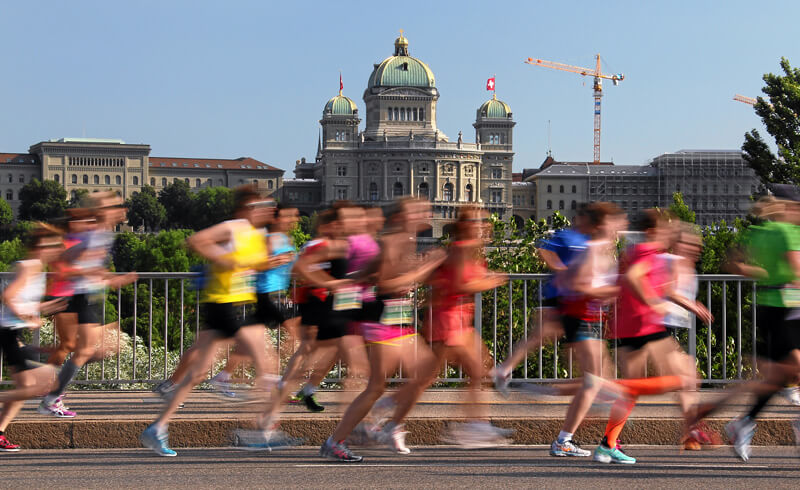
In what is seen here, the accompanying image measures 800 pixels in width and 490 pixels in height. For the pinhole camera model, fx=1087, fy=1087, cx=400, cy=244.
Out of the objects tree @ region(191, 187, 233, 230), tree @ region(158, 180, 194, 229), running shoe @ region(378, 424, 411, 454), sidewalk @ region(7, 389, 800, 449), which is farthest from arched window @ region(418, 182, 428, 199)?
running shoe @ region(378, 424, 411, 454)

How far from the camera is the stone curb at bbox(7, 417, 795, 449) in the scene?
26.7 ft

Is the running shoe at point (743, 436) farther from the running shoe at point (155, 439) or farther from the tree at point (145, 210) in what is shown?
the tree at point (145, 210)

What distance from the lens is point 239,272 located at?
7.52 meters

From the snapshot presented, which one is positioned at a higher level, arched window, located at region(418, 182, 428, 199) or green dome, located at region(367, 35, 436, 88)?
green dome, located at region(367, 35, 436, 88)

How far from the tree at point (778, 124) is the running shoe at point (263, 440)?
99.9 feet

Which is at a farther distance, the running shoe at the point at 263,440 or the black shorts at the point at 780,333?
the running shoe at the point at 263,440

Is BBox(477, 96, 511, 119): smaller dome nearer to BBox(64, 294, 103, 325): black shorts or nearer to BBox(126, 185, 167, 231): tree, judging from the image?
BBox(126, 185, 167, 231): tree

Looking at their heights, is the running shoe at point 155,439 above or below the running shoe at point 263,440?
above

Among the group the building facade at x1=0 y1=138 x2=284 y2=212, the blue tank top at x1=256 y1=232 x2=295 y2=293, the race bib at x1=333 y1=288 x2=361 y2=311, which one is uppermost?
the building facade at x1=0 y1=138 x2=284 y2=212

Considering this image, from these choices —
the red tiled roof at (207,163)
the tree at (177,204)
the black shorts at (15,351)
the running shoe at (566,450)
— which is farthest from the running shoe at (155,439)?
the red tiled roof at (207,163)

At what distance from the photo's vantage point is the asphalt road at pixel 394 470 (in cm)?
666

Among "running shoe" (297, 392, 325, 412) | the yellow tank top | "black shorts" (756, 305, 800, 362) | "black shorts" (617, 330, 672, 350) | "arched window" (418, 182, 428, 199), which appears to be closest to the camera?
"black shorts" (756, 305, 800, 362)

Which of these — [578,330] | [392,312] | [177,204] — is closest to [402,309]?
[392,312]

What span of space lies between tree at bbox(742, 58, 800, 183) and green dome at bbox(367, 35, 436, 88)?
116 m
